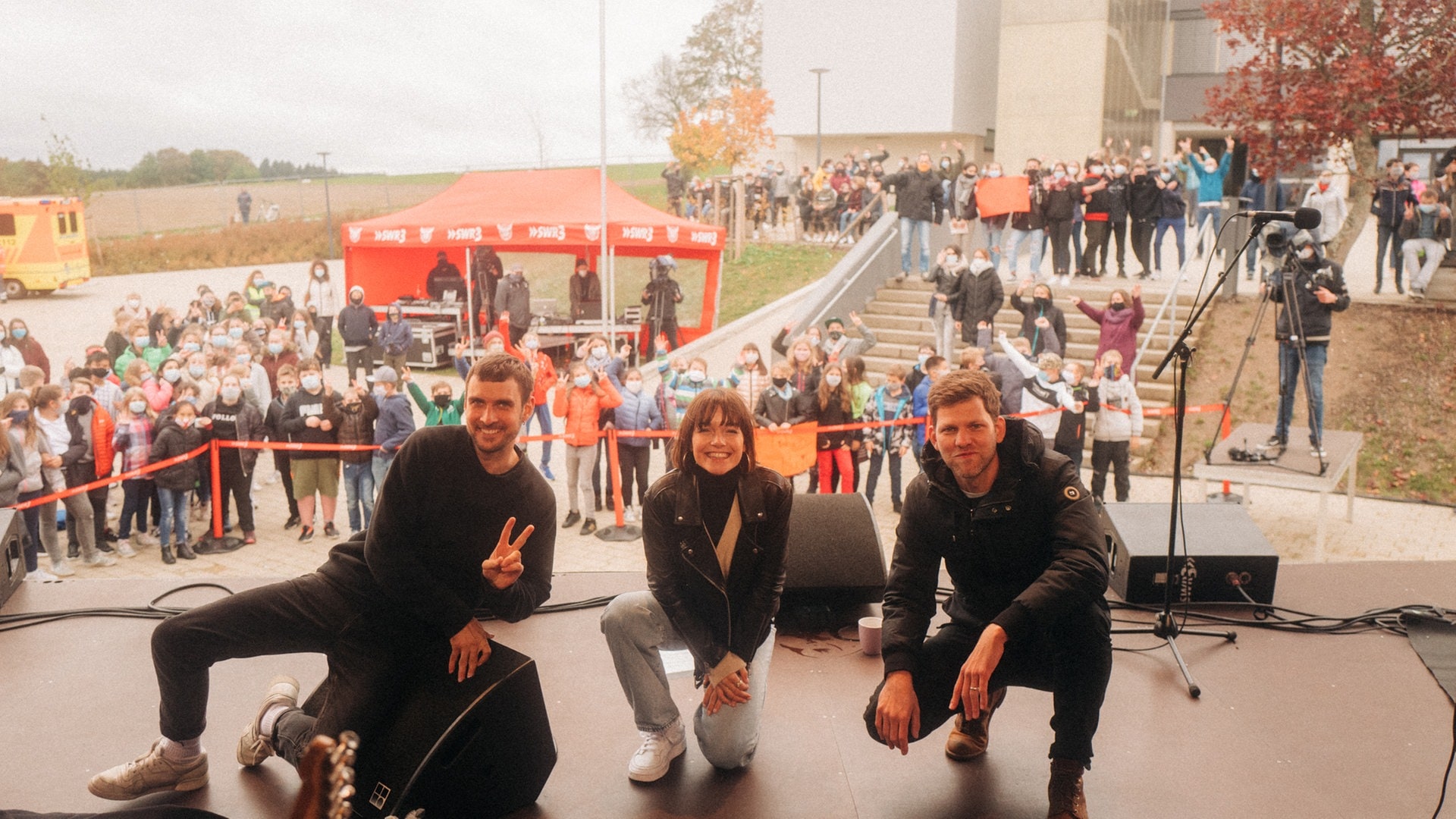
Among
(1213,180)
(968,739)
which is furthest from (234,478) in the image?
(1213,180)

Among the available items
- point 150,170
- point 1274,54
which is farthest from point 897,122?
point 150,170

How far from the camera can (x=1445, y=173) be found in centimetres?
1348

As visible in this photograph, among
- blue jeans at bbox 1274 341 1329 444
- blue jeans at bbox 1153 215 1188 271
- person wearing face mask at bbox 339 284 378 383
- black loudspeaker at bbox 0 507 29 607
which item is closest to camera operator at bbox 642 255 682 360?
person wearing face mask at bbox 339 284 378 383

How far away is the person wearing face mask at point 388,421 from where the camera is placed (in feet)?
25.6

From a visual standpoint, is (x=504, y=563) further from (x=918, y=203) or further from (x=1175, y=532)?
(x=918, y=203)

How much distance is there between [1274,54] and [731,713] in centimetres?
1256

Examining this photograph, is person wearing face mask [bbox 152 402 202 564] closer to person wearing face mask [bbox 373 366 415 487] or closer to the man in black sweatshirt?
person wearing face mask [bbox 373 366 415 487]

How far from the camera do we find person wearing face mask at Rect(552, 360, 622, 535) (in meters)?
8.21

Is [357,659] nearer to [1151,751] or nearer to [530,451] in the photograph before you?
[1151,751]

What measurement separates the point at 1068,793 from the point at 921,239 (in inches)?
451

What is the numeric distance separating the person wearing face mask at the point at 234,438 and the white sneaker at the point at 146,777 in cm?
503

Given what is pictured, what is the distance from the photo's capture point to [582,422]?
324 inches

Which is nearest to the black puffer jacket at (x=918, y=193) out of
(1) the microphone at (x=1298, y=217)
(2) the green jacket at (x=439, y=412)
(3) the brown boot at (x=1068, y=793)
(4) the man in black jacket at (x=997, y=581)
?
(2) the green jacket at (x=439, y=412)

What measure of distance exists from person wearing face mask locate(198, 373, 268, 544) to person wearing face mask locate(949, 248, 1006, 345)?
6.90 m
